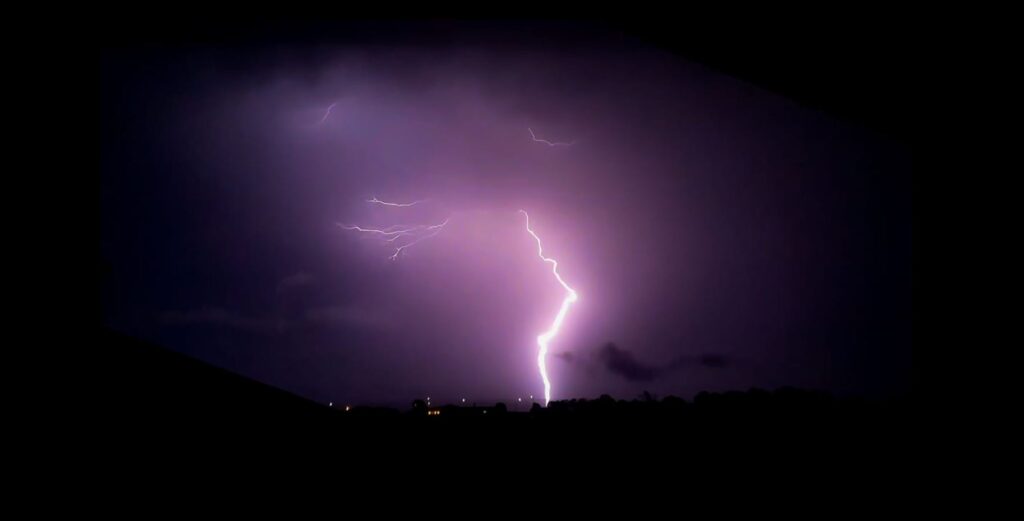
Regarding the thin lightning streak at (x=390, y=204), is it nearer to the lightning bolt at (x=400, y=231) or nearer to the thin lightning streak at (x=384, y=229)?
the lightning bolt at (x=400, y=231)

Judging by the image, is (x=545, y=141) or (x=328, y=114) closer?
(x=328, y=114)

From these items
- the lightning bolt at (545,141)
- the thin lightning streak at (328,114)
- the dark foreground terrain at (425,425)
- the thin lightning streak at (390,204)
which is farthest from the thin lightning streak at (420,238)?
the dark foreground terrain at (425,425)

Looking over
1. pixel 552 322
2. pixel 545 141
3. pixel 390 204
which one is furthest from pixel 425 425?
pixel 545 141

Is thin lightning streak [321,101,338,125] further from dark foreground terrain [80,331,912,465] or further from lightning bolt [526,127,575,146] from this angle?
dark foreground terrain [80,331,912,465]

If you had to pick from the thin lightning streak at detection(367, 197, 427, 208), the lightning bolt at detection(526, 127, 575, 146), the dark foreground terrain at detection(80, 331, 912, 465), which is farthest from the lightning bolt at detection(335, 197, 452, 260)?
the dark foreground terrain at detection(80, 331, 912, 465)

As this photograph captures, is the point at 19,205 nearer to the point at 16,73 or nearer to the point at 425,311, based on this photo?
the point at 16,73

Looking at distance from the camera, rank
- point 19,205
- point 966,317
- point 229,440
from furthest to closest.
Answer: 1. point 966,317
2. point 229,440
3. point 19,205

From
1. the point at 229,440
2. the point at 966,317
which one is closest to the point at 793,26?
the point at 966,317

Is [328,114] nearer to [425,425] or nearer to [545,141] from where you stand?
[545,141]
